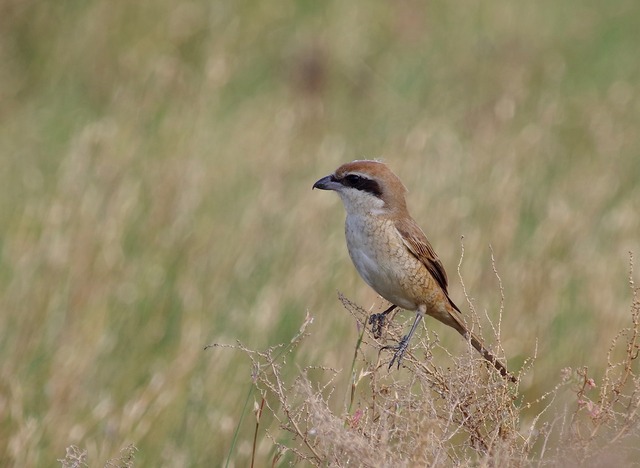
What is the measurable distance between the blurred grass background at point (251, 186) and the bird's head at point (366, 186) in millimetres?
997

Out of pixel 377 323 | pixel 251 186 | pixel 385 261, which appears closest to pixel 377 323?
pixel 377 323

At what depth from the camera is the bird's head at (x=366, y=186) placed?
15.6 ft

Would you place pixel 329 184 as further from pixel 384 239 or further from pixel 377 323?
pixel 377 323

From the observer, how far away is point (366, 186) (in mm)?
4801

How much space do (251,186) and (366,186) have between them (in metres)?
3.55

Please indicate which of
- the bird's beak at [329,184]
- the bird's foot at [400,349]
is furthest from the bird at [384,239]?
the bird's foot at [400,349]

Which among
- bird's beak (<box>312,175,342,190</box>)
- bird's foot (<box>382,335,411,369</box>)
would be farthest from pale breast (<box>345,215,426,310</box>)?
bird's foot (<box>382,335,411,369</box>)

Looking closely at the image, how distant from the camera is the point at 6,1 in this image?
1003 centimetres

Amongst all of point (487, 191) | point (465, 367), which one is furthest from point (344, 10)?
point (465, 367)

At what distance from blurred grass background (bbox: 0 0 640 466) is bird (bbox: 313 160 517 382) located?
2.83 feet

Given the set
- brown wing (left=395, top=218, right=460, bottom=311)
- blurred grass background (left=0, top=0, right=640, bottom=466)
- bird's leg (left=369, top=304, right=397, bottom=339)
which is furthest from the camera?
blurred grass background (left=0, top=0, right=640, bottom=466)

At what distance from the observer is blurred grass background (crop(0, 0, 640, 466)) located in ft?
19.2

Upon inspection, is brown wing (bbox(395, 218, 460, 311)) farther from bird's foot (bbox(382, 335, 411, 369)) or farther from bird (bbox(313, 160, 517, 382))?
bird's foot (bbox(382, 335, 411, 369))

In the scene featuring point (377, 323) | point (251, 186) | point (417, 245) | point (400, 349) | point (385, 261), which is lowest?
point (400, 349)
